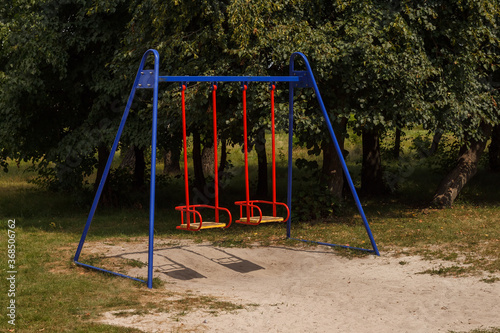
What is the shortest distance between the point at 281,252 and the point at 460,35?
220 inches


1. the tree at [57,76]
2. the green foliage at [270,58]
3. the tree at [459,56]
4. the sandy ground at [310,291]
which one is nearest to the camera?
the sandy ground at [310,291]

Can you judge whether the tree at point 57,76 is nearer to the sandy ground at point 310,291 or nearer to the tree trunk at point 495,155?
the sandy ground at point 310,291

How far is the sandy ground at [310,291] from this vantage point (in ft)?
20.4

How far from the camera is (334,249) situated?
991 cm

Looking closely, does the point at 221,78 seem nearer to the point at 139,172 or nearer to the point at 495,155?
the point at 139,172

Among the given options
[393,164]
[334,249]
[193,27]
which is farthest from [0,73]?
[393,164]

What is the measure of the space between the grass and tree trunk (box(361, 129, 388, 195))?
52cm

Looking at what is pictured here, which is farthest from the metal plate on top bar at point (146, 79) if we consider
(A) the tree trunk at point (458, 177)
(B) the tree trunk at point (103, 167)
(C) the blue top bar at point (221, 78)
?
(A) the tree trunk at point (458, 177)

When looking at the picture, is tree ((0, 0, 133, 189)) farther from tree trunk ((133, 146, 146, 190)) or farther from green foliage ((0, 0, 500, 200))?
tree trunk ((133, 146, 146, 190))

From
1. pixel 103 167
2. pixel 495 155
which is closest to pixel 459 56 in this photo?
pixel 103 167

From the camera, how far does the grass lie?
683cm

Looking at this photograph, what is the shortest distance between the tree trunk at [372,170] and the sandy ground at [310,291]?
7.24 metres

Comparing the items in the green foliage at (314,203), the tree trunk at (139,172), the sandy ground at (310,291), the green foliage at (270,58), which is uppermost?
the green foliage at (270,58)

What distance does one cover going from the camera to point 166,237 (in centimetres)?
1156
